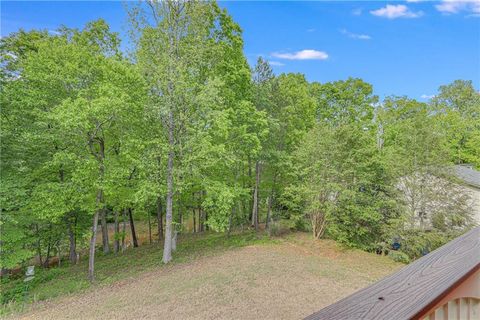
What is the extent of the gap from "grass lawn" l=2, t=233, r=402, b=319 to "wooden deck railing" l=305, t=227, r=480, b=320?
4783mm

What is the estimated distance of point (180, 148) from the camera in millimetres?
8422

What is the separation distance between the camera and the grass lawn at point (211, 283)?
5508 millimetres

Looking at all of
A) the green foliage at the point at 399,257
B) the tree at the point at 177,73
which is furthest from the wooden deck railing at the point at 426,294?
the green foliage at the point at 399,257

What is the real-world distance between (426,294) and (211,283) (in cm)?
654

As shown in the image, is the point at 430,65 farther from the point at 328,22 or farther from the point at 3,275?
the point at 3,275

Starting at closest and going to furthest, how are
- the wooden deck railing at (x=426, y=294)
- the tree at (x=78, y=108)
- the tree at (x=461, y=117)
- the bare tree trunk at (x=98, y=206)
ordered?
1. the wooden deck railing at (x=426, y=294)
2. the tree at (x=78, y=108)
3. the bare tree trunk at (x=98, y=206)
4. the tree at (x=461, y=117)

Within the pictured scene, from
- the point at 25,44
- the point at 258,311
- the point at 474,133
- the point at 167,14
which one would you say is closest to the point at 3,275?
the point at 25,44

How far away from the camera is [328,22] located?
3.37m

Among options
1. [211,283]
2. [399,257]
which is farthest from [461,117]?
[211,283]

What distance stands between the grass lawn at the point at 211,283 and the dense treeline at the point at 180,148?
36.5 inches

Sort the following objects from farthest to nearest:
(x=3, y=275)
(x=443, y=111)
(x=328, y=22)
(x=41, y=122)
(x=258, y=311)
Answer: (x=443, y=111) → (x=3, y=275) → (x=41, y=122) → (x=258, y=311) → (x=328, y=22)

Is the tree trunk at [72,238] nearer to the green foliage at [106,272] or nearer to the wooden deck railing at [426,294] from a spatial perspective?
the green foliage at [106,272]

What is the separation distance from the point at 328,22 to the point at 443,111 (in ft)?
72.2

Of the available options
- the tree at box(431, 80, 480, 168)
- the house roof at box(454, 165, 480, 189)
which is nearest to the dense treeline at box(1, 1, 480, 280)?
the house roof at box(454, 165, 480, 189)
